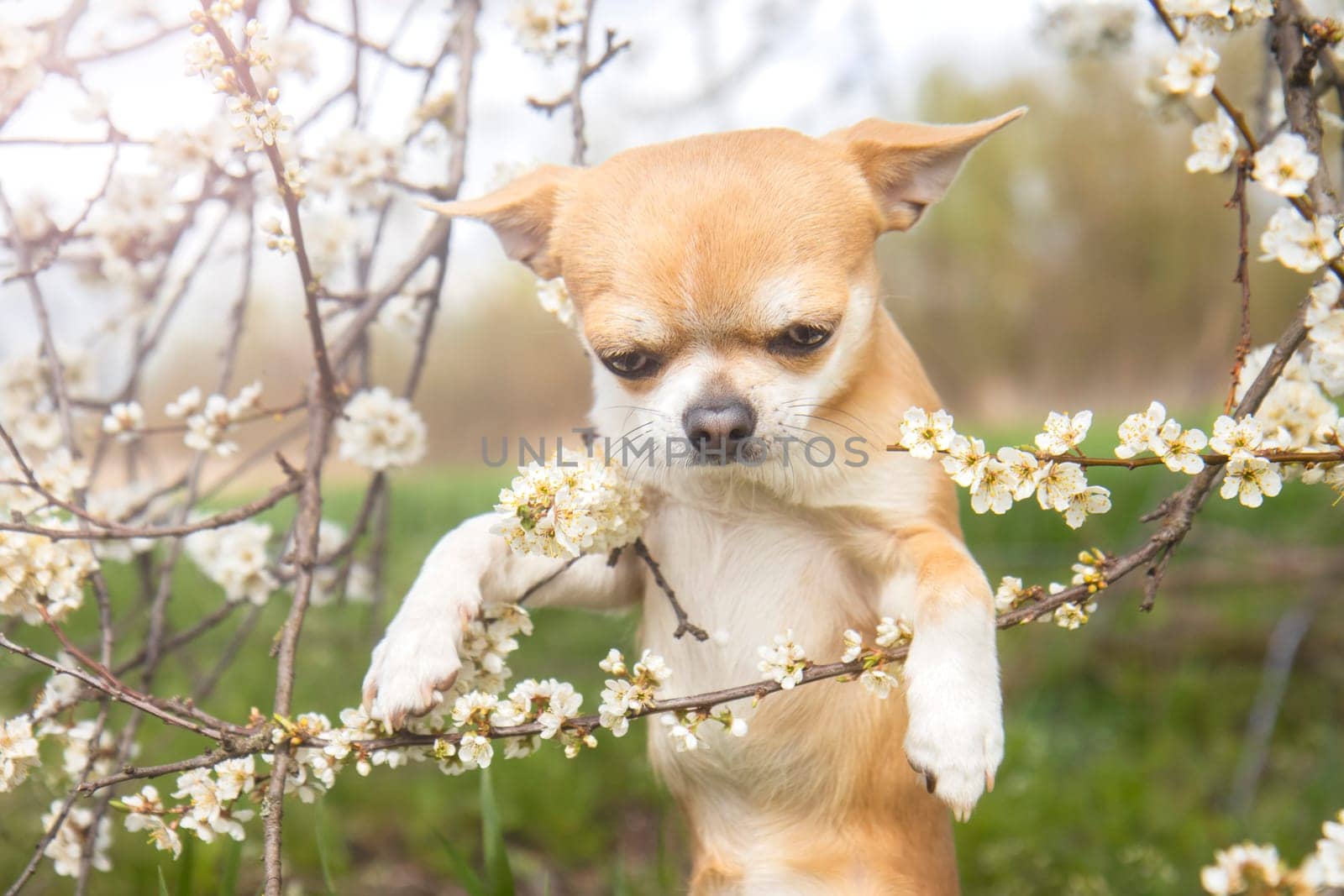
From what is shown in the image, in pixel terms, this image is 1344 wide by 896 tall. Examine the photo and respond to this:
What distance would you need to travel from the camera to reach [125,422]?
2.61 metres

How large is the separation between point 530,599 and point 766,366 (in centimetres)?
67

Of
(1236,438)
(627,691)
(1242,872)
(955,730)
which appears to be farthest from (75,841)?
(1236,438)

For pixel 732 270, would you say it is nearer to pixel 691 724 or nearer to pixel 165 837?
pixel 691 724

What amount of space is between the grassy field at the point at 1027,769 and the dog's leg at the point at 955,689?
0.97m

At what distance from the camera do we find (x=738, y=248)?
196 centimetres

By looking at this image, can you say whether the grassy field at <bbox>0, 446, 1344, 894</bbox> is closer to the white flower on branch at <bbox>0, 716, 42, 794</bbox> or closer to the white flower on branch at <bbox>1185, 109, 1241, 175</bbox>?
the white flower on branch at <bbox>0, 716, 42, 794</bbox>

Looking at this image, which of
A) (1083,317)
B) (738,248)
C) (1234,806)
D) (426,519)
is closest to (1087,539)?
(1234,806)

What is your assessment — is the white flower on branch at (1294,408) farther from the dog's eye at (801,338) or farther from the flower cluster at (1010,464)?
the dog's eye at (801,338)

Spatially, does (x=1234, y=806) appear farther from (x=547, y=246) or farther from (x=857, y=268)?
(x=547, y=246)

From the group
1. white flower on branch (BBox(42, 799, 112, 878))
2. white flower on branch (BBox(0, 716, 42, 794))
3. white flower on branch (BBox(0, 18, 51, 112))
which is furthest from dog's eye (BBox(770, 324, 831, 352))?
white flower on branch (BBox(0, 18, 51, 112))

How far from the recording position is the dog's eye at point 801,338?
204cm

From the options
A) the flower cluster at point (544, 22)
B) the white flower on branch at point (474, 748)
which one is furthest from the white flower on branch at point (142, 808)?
the flower cluster at point (544, 22)

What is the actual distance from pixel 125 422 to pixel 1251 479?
2350 mm

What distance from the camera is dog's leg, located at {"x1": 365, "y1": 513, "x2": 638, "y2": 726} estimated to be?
6.00 feet
